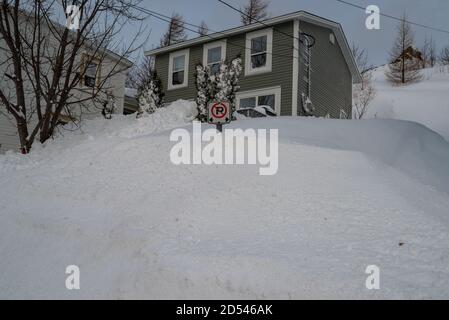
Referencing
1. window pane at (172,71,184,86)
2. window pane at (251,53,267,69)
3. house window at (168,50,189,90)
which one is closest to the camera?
window pane at (251,53,267,69)

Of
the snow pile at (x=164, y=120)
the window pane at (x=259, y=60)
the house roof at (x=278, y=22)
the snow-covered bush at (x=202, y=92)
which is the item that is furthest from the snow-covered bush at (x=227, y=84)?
the house roof at (x=278, y=22)

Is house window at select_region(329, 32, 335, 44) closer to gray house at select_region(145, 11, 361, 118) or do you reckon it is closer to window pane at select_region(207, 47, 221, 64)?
gray house at select_region(145, 11, 361, 118)

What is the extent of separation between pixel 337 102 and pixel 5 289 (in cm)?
1780

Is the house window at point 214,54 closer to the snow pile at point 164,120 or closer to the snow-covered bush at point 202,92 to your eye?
the snow-covered bush at point 202,92

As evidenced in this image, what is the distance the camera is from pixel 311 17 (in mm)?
14508

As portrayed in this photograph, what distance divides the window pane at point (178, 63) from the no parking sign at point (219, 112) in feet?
39.2

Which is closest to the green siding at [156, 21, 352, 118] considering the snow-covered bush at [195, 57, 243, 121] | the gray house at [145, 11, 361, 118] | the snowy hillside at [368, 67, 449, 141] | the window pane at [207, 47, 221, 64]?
the gray house at [145, 11, 361, 118]

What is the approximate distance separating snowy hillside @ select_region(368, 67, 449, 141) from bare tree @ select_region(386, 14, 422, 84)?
1463mm

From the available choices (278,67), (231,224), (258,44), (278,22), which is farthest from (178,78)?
(231,224)

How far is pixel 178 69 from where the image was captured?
17.8m

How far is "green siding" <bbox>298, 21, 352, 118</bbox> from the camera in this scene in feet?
50.7

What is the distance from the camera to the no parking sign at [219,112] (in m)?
6.32
